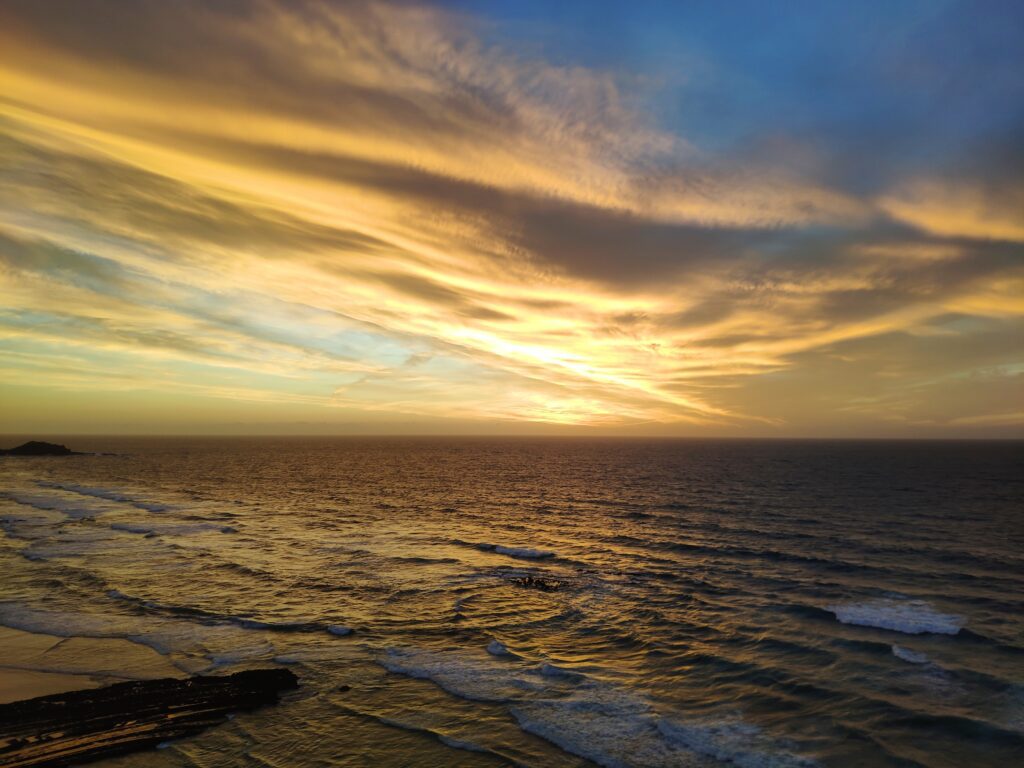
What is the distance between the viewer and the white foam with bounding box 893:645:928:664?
72.7ft

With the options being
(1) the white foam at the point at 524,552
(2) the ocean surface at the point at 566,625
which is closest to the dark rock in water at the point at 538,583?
(2) the ocean surface at the point at 566,625

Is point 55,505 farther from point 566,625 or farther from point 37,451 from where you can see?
point 37,451

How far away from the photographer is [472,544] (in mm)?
46750

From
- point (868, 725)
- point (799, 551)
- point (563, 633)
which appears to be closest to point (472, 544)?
point (563, 633)

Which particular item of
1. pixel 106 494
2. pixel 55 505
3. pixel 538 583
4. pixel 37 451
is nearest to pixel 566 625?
pixel 538 583

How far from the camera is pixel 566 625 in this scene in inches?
1070

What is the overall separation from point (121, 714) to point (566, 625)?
17.9 meters

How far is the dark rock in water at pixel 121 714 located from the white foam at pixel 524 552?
24.5m

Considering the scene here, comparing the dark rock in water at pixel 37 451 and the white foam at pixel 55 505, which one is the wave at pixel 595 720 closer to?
the white foam at pixel 55 505

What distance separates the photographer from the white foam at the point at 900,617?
2564 centimetres

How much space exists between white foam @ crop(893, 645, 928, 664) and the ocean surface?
0.11 meters

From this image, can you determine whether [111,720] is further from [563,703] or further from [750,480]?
[750,480]

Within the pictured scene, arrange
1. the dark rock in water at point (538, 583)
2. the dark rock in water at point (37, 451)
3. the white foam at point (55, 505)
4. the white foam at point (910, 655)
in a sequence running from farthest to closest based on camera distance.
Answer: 1. the dark rock in water at point (37, 451)
2. the white foam at point (55, 505)
3. the dark rock in water at point (538, 583)
4. the white foam at point (910, 655)

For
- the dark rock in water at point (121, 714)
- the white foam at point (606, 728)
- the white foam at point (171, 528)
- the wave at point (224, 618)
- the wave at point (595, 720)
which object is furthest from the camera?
the white foam at point (171, 528)
